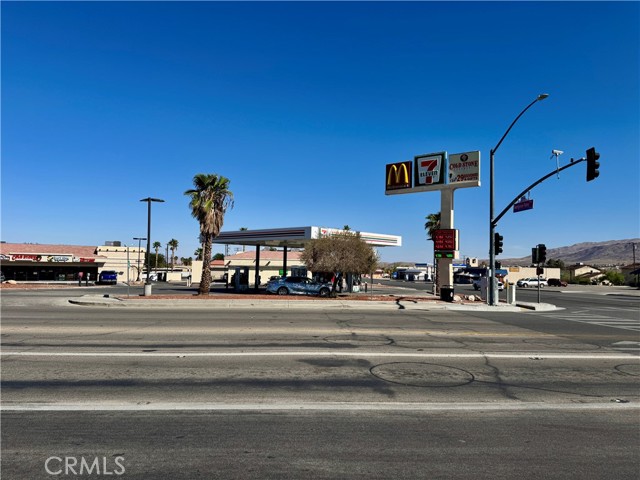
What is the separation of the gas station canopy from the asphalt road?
69.4 feet

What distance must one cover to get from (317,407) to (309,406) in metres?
0.12

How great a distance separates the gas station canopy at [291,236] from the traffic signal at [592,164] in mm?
17800

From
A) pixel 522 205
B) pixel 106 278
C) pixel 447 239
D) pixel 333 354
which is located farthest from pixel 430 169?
pixel 106 278

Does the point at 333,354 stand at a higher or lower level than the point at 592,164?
lower

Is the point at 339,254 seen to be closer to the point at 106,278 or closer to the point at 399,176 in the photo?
the point at 399,176

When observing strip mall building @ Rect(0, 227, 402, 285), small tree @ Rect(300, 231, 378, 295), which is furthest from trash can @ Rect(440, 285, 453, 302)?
strip mall building @ Rect(0, 227, 402, 285)

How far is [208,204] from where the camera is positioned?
2797cm

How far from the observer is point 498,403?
6309mm

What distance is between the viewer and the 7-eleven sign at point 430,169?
29.3 meters

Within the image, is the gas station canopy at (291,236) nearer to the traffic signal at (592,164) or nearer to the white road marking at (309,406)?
the traffic signal at (592,164)

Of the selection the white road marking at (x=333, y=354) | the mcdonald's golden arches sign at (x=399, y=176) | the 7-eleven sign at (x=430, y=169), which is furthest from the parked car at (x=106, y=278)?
the white road marking at (x=333, y=354)

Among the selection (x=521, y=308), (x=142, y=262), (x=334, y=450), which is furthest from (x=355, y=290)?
(x=142, y=262)

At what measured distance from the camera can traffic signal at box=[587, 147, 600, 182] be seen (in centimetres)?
1752

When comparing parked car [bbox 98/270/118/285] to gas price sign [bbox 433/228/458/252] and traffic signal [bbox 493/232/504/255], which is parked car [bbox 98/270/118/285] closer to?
gas price sign [bbox 433/228/458/252]
